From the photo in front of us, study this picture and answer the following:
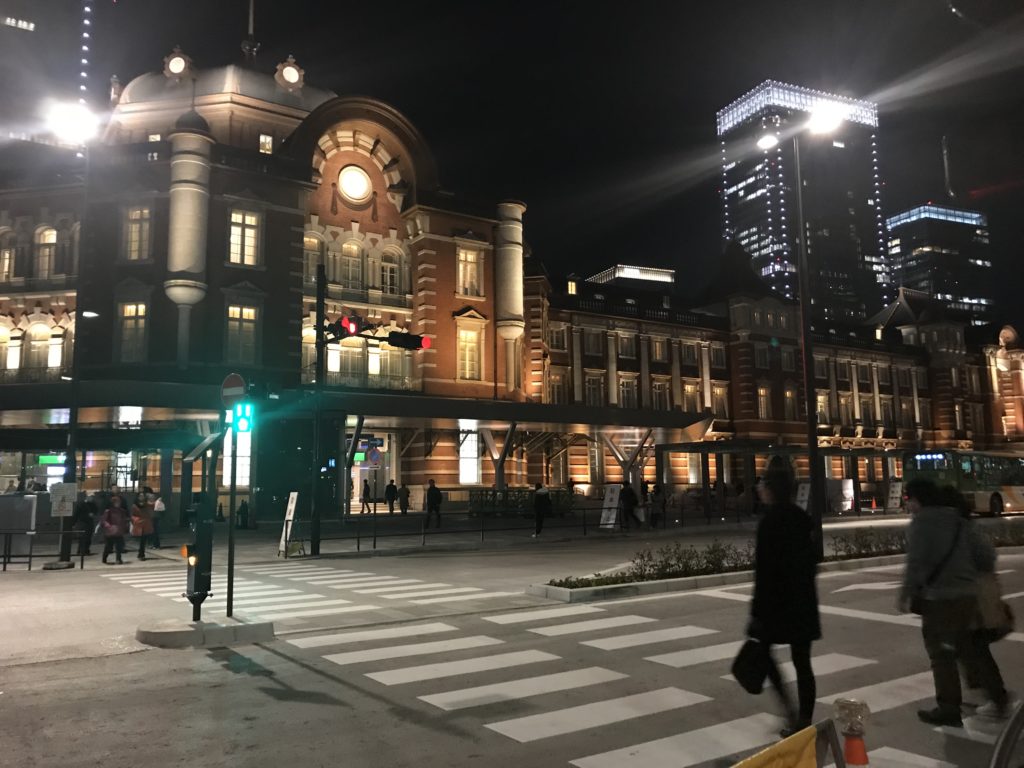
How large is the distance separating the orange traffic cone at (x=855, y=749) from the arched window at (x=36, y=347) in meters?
38.1

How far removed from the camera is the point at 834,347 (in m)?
65.5

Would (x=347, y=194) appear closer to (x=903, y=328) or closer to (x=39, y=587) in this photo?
(x=39, y=587)

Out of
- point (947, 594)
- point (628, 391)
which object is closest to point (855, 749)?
point (947, 594)

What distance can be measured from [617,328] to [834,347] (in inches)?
883

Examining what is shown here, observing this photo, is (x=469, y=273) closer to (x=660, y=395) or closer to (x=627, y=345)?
(x=627, y=345)

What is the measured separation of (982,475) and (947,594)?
3253cm

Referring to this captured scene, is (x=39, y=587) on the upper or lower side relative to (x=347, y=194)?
lower

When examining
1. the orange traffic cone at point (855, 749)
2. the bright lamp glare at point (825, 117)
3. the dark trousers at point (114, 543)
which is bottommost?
the dark trousers at point (114, 543)

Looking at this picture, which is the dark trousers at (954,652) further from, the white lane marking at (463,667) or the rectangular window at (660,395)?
the rectangular window at (660,395)

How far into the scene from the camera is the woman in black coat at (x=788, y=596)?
5.41 meters

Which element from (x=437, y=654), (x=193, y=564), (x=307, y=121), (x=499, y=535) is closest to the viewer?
(x=437, y=654)

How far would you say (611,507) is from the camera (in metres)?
26.3

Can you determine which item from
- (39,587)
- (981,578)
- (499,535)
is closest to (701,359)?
(499,535)

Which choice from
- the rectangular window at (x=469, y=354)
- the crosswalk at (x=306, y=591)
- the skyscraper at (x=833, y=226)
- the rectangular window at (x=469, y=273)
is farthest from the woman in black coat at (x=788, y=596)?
the skyscraper at (x=833, y=226)
